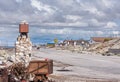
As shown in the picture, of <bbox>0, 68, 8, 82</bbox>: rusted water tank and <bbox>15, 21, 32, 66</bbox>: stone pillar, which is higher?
<bbox>15, 21, 32, 66</bbox>: stone pillar

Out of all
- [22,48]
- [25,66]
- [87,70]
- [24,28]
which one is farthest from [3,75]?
[87,70]

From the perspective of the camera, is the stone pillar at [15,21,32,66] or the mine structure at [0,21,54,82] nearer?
the mine structure at [0,21,54,82]

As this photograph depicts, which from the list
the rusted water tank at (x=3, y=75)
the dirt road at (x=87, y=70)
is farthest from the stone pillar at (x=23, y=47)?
the dirt road at (x=87, y=70)

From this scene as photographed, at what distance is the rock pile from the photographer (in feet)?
74.9

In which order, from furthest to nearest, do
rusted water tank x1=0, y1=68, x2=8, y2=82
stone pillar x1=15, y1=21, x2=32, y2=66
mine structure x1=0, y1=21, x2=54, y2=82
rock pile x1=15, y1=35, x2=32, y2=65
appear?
rock pile x1=15, y1=35, x2=32, y2=65
stone pillar x1=15, y1=21, x2=32, y2=66
mine structure x1=0, y1=21, x2=54, y2=82
rusted water tank x1=0, y1=68, x2=8, y2=82

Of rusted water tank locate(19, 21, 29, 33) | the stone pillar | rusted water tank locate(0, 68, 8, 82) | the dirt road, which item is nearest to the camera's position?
rusted water tank locate(0, 68, 8, 82)

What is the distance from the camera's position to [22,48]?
2302 cm

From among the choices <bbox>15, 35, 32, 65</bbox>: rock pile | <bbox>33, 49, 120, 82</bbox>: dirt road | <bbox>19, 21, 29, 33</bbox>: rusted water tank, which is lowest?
<bbox>33, 49, 120, 82</bbox>: dirt road

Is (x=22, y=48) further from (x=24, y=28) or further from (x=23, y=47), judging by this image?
(x=24, y=28)

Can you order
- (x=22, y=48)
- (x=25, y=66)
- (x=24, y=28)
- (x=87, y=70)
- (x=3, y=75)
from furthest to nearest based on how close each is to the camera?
(x=87, y=70) → (x=22, y=48) → (x=24, y=28) → (x=25, y=66) → (x=3, y=75)

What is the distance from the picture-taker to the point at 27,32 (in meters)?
22.5

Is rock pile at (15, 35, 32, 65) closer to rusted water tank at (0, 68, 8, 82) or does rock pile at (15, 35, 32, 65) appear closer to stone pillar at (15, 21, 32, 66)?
stone pillar at (15, 21, 32, 66)

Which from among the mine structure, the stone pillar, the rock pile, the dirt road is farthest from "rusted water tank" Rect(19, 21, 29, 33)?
the dirt road

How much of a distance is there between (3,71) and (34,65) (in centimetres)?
365
